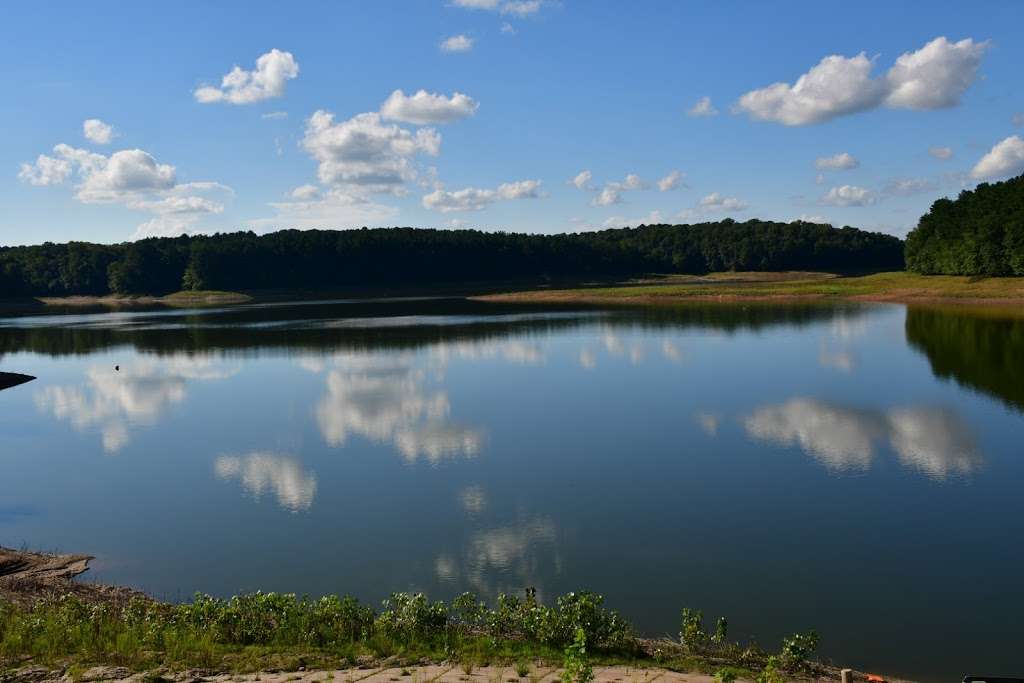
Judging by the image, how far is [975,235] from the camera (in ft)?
298

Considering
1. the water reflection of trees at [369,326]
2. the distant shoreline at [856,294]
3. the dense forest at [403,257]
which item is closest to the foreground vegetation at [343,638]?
the water reflection of trees at [369,326]

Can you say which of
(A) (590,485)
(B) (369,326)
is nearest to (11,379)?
(B) (369,326)

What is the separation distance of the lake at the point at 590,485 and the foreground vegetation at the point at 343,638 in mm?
1583

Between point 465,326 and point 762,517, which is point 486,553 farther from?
point 465,326

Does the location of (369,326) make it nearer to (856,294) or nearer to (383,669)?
(856,294)

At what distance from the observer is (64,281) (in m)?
161

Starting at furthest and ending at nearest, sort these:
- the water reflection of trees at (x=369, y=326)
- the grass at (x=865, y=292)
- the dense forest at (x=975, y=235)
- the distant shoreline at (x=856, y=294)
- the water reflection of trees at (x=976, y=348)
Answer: the dense forest at (x=975, y=235)
the grass at (x=865, y=292)
the distant shoreline at (x=856, y=294)
the water reflection of trees at (x=369, y=326)
the water reflection of trees at (x=976, y=348)

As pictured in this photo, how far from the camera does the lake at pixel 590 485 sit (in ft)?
46.9

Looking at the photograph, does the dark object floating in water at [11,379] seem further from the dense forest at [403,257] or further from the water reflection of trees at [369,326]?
the dense forest at [403,257]

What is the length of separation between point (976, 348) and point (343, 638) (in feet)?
148

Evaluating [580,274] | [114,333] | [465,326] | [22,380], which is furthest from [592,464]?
[580,274]

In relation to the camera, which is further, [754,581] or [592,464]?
[592,464]

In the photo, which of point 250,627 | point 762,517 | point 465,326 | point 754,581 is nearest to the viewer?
point 250,627

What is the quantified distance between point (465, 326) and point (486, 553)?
56.7m
